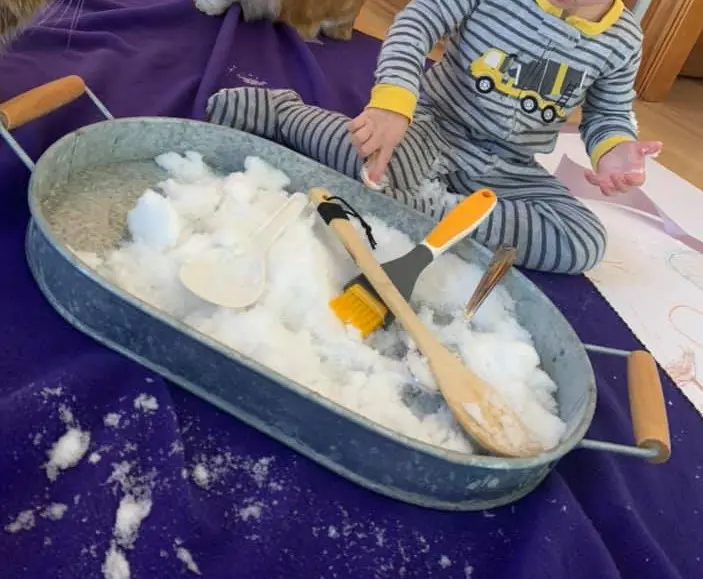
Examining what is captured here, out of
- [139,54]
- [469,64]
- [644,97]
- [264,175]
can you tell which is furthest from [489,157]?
[644,97]

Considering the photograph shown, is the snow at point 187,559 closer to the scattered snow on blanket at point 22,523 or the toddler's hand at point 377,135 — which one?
the scattered snow on blanket at point 22,523

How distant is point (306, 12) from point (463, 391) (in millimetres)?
834

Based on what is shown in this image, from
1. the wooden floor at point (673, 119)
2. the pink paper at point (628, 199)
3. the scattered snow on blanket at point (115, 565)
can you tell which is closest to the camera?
the scattered snow on blanket at point (115, 565)

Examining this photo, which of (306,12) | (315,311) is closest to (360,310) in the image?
(315,311)

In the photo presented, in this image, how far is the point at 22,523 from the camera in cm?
44

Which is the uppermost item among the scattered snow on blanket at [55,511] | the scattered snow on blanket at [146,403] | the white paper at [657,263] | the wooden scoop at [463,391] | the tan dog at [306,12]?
the wooden scoop at [463,391]

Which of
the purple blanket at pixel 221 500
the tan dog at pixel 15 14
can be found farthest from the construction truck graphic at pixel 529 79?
the tan dog at pixel 15 14

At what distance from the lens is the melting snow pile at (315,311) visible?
0.54 meters

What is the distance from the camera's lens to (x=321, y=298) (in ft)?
1.94

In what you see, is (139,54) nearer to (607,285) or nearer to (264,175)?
(264,175)

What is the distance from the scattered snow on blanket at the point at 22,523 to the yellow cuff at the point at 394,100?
444 mm

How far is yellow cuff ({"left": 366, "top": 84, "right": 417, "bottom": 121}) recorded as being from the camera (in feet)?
2.36

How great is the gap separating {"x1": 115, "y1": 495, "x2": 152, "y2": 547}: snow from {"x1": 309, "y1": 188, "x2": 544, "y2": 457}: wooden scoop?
0.65 feet

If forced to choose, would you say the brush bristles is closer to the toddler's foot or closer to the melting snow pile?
the melting snow pile
